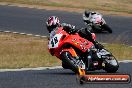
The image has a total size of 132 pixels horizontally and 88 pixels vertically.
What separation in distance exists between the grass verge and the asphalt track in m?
1.78

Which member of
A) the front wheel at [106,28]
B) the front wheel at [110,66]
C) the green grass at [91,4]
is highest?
the front wheel at [110,66]

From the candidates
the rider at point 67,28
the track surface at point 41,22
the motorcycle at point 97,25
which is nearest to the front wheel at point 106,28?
the motorcycle at point 97,25

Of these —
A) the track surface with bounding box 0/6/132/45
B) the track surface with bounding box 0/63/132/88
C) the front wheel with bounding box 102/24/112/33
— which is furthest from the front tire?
the front wheel with bounding box 102/24/112/33

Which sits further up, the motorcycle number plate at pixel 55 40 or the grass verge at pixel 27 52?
the motorcycle number plate at pixel 55 40

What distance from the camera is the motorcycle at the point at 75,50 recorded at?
12.3 m

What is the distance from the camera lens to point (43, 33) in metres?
26.7

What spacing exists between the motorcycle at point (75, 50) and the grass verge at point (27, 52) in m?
2.91

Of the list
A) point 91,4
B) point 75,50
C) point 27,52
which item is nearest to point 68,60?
point 75,50

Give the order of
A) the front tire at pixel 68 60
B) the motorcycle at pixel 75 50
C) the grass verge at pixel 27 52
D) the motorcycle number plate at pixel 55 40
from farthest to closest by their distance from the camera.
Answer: the grass verge at pixel 27 52 < the motorcycle number plate at pixel 55 40 < the motorcycle at pixel 75 50 < the front tire at pixel 68 60

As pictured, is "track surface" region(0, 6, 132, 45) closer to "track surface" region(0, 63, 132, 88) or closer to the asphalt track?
the asphalt track

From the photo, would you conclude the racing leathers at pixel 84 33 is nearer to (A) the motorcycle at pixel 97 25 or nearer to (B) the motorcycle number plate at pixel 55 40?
(B) the motorcycle number plate at pixel 55 40

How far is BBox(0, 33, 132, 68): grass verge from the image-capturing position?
16.3 metres

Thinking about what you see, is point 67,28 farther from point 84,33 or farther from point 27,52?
point 27,52

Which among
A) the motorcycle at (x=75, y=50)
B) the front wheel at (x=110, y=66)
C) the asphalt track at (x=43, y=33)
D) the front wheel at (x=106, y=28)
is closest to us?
the asphalt track at (x=43, y=33)
